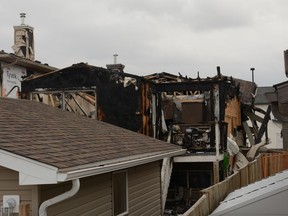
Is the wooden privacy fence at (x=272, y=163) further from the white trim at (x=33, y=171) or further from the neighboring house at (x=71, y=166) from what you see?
the white trim at (x=33, y=171)

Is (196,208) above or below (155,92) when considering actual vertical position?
below

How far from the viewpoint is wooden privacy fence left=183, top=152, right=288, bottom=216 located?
329 inches

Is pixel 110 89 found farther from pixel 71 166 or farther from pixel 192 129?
pixel 71 166

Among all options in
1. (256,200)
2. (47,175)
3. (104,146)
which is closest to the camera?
(47,175)

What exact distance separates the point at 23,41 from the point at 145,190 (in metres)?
16.4

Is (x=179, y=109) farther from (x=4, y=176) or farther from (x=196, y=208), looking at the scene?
(x=4, y=176)

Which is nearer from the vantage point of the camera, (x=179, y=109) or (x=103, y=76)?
(x=103, y=76)

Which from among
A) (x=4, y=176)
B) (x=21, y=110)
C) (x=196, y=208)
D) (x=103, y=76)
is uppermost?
(x=103, y=76)

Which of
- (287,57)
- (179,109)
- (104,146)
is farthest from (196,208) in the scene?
(179,109)

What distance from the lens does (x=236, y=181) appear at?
1340 cm

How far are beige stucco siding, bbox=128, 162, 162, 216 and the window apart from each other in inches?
9.2

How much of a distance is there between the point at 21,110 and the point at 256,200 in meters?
5.34

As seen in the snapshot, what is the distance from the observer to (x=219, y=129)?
1795 cm

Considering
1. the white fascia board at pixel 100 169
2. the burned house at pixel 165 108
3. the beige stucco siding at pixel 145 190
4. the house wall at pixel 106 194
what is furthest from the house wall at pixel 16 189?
the burned house at pixel 165 108
